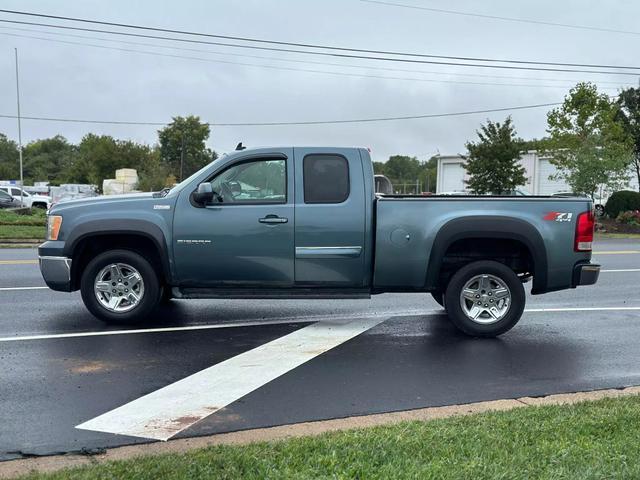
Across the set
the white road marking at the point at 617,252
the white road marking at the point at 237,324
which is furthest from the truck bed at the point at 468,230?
the white road marking at the point at 617,252

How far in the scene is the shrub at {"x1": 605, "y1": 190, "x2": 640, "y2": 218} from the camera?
106 ft

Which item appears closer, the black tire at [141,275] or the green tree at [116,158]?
the black tire at [141,275]

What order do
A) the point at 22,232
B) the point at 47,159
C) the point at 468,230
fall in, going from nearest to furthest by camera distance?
the point at 468,230
the point at 22,232
the point at 47,159

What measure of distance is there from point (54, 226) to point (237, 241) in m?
2.10

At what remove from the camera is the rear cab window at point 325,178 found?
7.25 meters

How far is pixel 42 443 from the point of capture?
4.23 meters

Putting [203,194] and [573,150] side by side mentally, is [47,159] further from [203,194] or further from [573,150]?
[203,194]

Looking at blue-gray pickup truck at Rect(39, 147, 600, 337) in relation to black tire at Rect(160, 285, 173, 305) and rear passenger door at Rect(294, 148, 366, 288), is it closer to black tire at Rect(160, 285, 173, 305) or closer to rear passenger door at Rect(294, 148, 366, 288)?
rear passenger door at Rect(294, 148, 366, 288)

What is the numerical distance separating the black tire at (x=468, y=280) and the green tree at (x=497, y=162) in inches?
1071

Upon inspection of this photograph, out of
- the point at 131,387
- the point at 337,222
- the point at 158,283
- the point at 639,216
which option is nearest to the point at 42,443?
the point at 131,387

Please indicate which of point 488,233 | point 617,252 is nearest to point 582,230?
point 488,233

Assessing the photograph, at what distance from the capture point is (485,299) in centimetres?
735

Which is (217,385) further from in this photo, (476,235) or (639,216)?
(639,216)

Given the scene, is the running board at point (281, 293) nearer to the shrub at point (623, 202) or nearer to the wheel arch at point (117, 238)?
the wheel arch at point (117, 238)
